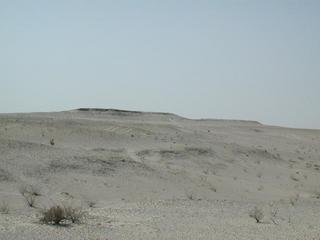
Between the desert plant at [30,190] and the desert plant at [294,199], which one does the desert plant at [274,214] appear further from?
the desert plant at [30,190]

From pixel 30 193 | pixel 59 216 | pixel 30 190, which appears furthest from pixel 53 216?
pixel 30 190

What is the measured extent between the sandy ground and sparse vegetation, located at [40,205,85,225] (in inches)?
11.9

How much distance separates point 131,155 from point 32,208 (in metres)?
14.0

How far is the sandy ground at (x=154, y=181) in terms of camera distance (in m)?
16.2

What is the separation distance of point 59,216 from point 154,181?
1250 cm

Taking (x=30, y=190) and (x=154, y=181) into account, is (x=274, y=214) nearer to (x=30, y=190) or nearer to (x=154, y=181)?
(x=154, y=181)

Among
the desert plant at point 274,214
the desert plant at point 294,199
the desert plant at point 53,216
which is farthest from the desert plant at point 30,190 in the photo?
the desert plant at point 294,199

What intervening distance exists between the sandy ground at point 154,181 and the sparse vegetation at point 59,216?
0.30 m

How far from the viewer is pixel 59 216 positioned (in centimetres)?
1570

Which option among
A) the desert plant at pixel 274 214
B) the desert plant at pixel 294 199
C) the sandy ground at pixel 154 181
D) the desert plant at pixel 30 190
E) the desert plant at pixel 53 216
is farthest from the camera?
the desert plant at pixel 294 199

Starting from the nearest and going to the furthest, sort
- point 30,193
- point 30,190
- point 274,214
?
point 274,214 → point 30,193 → point 30,190

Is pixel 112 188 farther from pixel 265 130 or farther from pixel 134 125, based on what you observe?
pixel 265 130

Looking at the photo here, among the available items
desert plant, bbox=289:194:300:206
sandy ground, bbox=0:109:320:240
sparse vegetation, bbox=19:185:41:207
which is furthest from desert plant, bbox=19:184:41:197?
desert plant, bbox=289:194:300:206

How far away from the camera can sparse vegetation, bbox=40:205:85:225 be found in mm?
15625
